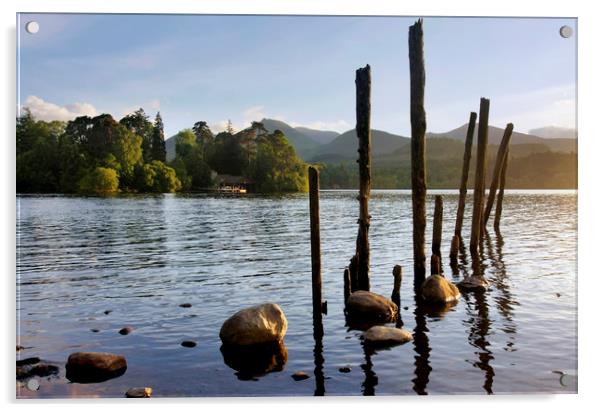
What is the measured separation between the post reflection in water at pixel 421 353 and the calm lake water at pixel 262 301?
0.06ft

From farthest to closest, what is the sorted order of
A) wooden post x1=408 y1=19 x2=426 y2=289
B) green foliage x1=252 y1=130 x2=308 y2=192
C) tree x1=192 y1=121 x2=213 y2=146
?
green foliage x1=252 y1=130 x2=308 y2=192
tree x1=192 y1=121 x2=213 y2=146
wooden post x1=408 y1=19 x2=426 y2=289

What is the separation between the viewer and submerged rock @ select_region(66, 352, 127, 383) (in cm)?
830

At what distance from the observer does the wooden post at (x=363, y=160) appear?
11.5 m

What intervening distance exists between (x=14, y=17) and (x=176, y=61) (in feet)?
9.39

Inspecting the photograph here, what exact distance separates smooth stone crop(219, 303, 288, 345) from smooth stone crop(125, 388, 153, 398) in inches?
74.3

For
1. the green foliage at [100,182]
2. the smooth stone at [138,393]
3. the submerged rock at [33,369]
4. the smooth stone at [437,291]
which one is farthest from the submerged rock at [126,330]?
the smooth stone at [437,291]

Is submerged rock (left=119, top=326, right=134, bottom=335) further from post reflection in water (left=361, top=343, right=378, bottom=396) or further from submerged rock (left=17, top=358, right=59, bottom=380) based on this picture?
post reflection in water (left=361, top=343, right=378, bottom=396)

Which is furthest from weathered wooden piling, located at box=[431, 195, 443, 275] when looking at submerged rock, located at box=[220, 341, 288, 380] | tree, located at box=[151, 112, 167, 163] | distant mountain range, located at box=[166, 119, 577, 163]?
tree, located at box=[151, 112, 167, 163]

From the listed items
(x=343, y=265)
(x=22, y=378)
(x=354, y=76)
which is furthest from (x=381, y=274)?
(x=22, y=378)

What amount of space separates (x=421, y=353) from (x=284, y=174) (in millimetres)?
7569

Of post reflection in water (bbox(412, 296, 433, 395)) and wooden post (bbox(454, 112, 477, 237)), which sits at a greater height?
wooden post (bbox(454, 112, 477, 237))

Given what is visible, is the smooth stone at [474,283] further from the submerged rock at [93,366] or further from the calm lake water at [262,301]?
the submerged rock at [93,366]
